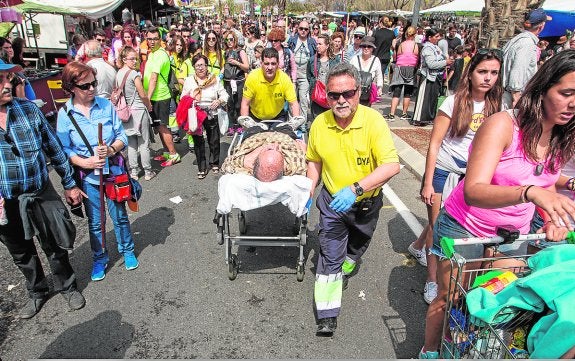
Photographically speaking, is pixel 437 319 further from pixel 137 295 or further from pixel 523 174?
pixel 137 295

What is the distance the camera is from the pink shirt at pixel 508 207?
217 centimetres

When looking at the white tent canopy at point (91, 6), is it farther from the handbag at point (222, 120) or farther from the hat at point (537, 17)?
the hat at point (537, 17)

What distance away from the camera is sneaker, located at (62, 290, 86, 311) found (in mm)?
3566

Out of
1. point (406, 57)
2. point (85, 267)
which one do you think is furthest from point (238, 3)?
point (85, 267)

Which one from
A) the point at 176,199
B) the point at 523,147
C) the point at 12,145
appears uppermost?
the point at 523,147

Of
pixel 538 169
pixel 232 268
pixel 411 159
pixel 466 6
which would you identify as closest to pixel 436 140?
pixel 538 169

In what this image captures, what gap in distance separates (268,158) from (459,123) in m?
1.61

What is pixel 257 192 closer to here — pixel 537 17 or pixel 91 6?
pixel 537 17

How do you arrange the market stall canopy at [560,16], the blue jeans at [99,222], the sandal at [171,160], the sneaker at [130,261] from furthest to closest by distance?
1. the market stall canopy at [560,16]
2. the sandal at [171,160]
3. the sneaker at [130,261]
4. the blue jeans at [99,222]

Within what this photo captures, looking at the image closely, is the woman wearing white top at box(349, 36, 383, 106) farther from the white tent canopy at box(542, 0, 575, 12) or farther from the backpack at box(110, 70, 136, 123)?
the white tent canopy at box(542, 0, 575, 12)

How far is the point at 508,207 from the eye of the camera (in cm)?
236

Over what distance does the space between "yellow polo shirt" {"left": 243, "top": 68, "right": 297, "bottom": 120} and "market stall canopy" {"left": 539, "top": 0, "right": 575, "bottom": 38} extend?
48.6 ft

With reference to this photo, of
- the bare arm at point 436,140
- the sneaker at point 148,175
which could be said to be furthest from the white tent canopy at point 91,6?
the bare arm at point 436,140

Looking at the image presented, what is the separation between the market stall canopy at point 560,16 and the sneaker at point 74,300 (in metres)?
18.0
